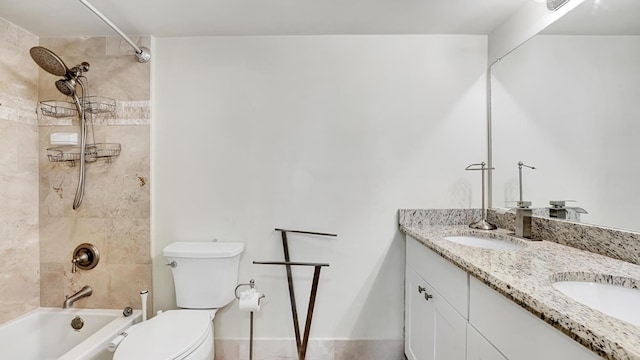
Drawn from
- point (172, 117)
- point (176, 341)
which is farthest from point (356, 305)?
point (172, 117)

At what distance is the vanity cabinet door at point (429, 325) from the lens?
1.11m

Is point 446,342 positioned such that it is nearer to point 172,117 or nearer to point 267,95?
point 267,95

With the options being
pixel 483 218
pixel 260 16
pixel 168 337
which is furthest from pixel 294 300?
pixel 260 16

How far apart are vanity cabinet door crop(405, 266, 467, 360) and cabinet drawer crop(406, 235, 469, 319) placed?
0.04 m

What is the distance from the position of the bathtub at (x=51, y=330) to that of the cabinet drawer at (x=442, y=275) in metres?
1.76

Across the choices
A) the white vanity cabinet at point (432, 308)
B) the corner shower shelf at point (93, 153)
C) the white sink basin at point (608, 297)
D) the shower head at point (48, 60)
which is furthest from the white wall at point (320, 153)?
the white sink basin at point (608, 297)

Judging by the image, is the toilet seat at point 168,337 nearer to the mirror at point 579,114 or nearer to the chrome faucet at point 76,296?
the chrome faucet at point 76,296

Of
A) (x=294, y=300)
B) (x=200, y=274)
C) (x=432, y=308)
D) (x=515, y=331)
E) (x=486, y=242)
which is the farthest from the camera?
(x=294, y=300)

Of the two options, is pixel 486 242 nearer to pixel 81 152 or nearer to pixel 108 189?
pixel 108 189

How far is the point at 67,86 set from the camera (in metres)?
1.67

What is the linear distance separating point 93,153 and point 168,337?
1.30m

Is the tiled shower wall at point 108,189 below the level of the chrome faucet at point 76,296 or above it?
above

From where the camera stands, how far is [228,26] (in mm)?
1670

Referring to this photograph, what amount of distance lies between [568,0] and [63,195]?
3.05 m
